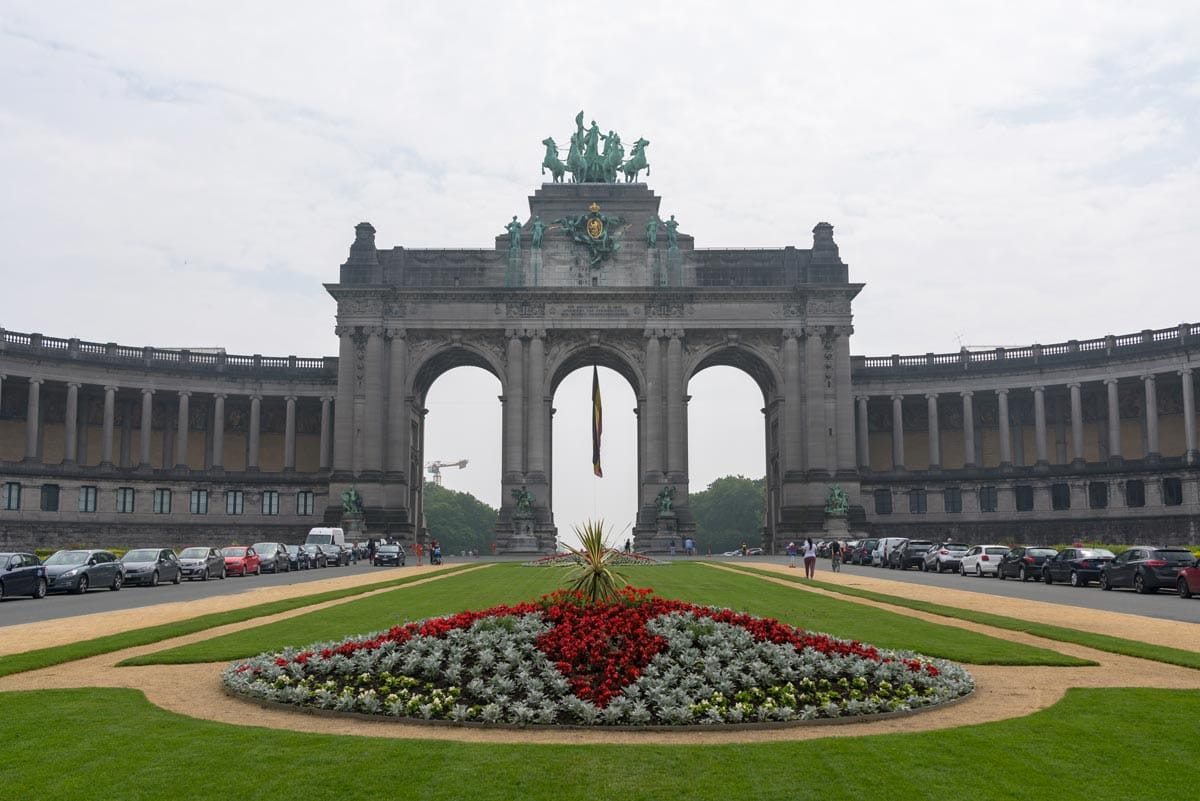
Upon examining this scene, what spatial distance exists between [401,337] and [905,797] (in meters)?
85.3

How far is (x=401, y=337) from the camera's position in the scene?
303ft

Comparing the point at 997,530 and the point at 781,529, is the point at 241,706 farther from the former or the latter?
the point at 997,530

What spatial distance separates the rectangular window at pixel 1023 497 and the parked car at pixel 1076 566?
4962 centimetres

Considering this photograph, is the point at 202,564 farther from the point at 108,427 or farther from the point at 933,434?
the point at 933,434

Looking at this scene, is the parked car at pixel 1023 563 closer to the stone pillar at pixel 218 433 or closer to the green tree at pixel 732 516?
the stone pillar at pixel 218 433

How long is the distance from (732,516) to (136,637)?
6394 inches

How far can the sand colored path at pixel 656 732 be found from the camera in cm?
1294

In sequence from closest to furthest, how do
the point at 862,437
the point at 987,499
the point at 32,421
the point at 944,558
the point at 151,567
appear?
1. the point at 151,567
2. the point at 944,558
3. the point at 32,421
4. the point at 987,499
5. the point at 862,437

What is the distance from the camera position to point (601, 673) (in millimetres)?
15141

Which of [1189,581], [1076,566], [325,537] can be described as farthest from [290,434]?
[1189,581]

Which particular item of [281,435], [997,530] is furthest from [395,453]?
[997,530]

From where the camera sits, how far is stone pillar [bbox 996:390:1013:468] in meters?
95.9

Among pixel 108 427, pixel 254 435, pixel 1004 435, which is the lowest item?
pixel 1004 435

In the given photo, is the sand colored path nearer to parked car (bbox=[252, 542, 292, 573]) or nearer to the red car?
the red car
